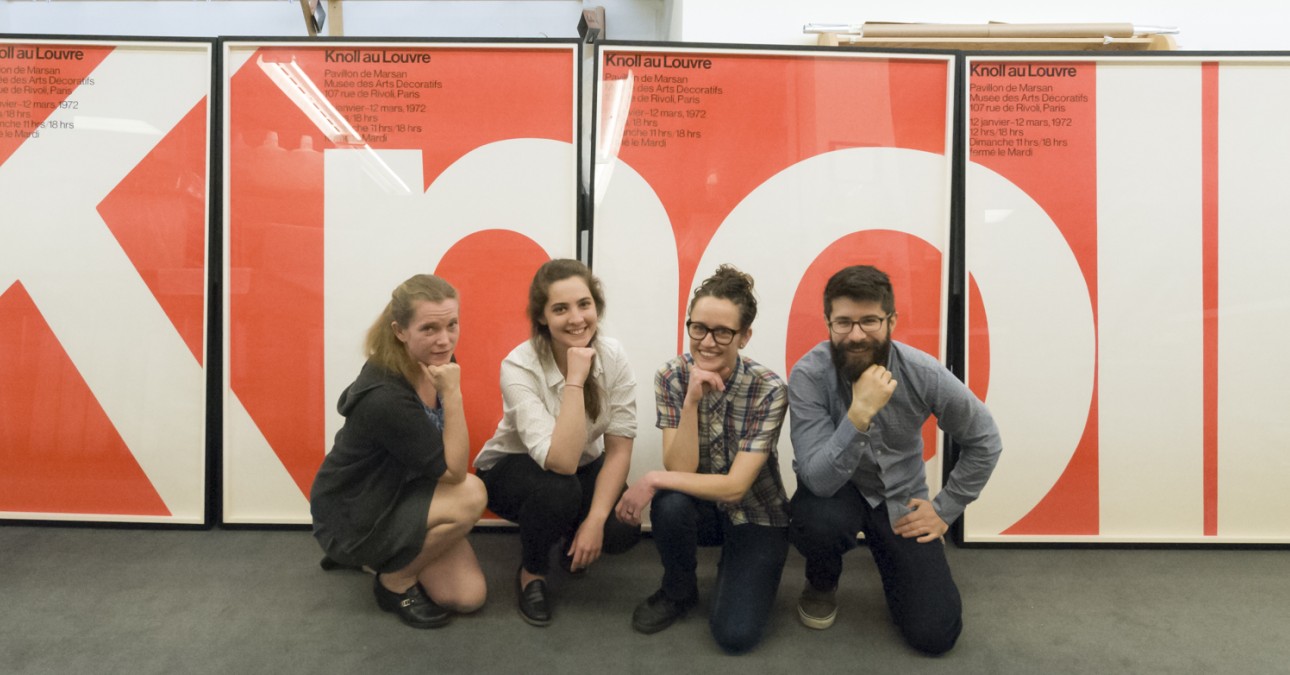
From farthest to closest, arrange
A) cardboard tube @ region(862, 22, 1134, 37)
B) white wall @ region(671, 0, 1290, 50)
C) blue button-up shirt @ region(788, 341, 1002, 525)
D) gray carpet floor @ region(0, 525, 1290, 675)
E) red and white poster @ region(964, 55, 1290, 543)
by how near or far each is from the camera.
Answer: white wall @ region(671, 0, 1290, 50), cardboard tube @ region(862, 22, 1134, 37), red and white poster @ region(964, 55, 1290, 543), blue button-up shirt @ region(788, 341, 1002, 525), gray carpet floor @ region(0, 525, 1290, 675)

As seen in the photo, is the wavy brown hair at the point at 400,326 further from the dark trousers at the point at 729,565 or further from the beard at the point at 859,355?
the beard at the point at 859,355

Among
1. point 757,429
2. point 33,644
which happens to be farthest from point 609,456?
point 33,644

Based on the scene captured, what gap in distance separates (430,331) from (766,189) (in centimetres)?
135

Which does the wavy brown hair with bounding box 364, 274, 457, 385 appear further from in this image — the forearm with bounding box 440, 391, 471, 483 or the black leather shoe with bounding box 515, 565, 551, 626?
the black leather shoe with bounding box 515, 565, 551, 626

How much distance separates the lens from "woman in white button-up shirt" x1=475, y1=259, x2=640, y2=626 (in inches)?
80.6

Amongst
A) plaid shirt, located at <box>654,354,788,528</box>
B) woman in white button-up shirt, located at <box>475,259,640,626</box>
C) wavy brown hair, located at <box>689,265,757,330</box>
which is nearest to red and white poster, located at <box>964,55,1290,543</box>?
plaid shirt, located at <box>654,354,788,528</box>

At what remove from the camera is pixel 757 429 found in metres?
2.01

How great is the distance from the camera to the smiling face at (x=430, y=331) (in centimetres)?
195

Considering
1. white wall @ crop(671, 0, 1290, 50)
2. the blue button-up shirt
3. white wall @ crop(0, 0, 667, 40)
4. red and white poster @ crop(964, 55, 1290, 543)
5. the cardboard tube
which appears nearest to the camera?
the blue button-up shirt

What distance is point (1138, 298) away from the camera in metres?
2.62

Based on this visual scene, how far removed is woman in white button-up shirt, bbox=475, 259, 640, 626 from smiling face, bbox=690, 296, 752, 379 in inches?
12.3

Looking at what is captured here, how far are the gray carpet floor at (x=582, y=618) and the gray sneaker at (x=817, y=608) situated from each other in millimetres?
32

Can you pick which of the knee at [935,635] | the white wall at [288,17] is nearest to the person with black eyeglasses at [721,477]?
Answer: the knee at [935,635]

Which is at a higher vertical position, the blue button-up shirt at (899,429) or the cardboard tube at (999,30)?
the cardboard tube at (999,30)
